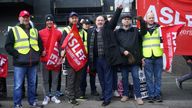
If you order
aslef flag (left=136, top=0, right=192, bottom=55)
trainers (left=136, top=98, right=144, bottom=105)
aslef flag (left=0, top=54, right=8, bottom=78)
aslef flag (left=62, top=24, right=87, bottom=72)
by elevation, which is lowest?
trainers (left=136, top=98, right=144, bottom=105)

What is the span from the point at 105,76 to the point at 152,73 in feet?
3.73

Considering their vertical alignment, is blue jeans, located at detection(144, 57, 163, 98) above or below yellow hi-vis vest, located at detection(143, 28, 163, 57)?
below

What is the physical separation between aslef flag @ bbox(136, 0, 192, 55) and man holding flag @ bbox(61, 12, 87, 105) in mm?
1889

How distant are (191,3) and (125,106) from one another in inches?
119

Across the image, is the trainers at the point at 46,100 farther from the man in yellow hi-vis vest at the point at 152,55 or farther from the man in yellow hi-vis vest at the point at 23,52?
the man in yellow hi-vis vest at the point at 152,55

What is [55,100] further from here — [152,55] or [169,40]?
[169,40]

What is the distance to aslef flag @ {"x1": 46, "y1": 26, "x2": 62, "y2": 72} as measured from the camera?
925 cm

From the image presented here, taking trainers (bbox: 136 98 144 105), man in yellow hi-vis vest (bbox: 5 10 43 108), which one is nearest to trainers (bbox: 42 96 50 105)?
man in yellow hi-vis vest (bbox: 5 10 43 108)

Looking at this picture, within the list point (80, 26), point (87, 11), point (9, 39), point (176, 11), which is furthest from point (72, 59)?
point (87, 11)

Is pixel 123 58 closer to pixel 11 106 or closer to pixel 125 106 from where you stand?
pixel 125 106

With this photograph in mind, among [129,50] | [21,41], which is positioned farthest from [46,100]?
[129,50]

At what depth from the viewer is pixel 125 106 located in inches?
352

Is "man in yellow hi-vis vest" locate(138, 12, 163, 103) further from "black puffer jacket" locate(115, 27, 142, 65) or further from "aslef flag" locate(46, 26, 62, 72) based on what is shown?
"aslef flag" locate(46, 26, 62, 72)

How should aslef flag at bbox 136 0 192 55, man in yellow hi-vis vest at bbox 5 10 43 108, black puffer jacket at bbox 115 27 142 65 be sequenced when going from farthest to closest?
aslef flag at bbox 136 0 192 55 < black puffer jacket at bbox 115 27 142 65 < man in yellow hi-vis vest at bbox 5 10 43 108
